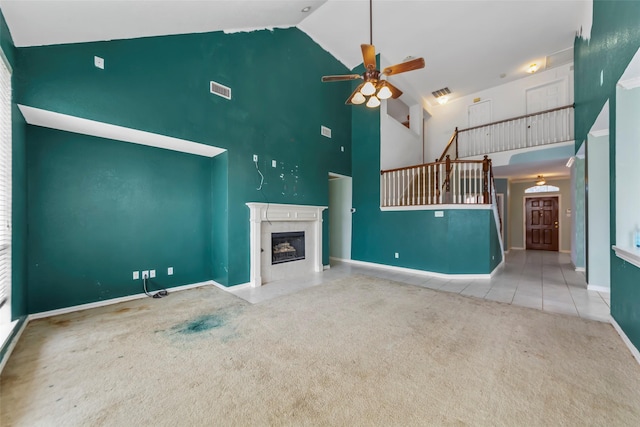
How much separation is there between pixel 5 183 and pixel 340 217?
235 inches

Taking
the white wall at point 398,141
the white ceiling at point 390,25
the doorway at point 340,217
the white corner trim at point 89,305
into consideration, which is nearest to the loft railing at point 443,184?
the white wall at point 398,141

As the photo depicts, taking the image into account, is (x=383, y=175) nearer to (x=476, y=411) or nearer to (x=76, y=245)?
(x=476, y=411)

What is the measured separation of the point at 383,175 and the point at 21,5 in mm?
5817

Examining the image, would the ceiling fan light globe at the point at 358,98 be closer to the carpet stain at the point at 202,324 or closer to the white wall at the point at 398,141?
the white wall at the point at 398,141

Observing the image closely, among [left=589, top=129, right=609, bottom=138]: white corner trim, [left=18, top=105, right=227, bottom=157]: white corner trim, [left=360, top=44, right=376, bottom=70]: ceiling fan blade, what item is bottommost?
[left=18, top=105, right=227, bottom=157]: white corner trim

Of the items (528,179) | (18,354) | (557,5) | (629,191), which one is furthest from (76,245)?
(528,179)

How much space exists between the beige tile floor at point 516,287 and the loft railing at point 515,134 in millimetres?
3363

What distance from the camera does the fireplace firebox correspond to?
15.8ft

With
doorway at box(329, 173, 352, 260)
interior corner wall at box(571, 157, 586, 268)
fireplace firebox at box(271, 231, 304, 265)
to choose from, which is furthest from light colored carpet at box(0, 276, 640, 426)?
interior corner wall at box(571, 157, 586, 268)

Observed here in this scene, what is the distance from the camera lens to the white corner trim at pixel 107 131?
275 centimetres

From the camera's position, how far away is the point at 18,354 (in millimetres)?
2178

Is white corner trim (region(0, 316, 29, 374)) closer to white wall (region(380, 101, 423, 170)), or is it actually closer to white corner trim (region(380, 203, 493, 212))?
white corner trim (region(380, 203, 493, 212))

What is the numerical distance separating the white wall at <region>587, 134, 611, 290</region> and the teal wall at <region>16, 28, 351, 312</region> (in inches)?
185

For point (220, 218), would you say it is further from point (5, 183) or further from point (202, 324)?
point (5, 183)
